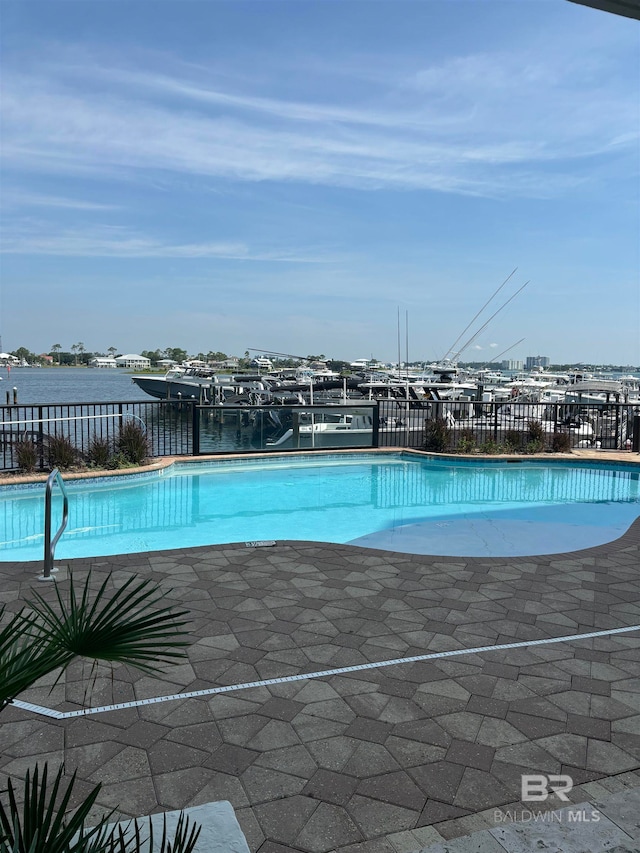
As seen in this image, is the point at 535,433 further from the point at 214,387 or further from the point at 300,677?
the point at 214,387

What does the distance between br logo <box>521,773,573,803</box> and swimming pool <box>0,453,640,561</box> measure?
4278 mm

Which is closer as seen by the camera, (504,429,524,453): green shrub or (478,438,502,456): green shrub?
(478,438,502,456): green shrub

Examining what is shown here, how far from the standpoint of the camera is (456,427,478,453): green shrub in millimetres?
13094

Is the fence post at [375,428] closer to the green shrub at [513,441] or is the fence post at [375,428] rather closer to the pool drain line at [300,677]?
the green shrub at [513,441]

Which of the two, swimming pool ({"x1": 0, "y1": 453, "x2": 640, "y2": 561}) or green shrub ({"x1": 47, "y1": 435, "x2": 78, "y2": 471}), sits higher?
green shrub ({"x1": 47, "y1": 435, "x2": 78, "y2": 471})

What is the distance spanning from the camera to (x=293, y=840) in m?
2.19

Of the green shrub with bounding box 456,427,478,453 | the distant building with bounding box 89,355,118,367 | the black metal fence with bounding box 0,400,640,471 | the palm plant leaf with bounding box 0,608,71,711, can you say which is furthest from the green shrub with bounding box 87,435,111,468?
the distant building with bounding box 89,355,118,367

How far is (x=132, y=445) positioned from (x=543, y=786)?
9347 millimetres

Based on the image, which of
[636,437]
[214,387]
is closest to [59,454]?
[636,437]

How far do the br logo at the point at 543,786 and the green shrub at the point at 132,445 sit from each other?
917cm

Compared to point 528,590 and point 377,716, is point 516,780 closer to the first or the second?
point 377,716

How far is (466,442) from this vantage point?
43.1 feet

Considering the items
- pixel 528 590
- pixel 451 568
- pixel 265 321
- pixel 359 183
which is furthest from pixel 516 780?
pixel 265 321

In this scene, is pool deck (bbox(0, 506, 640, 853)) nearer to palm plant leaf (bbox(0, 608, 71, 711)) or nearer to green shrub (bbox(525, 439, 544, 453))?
palm plant leaf (bbox(0, 608, 71, 711))
